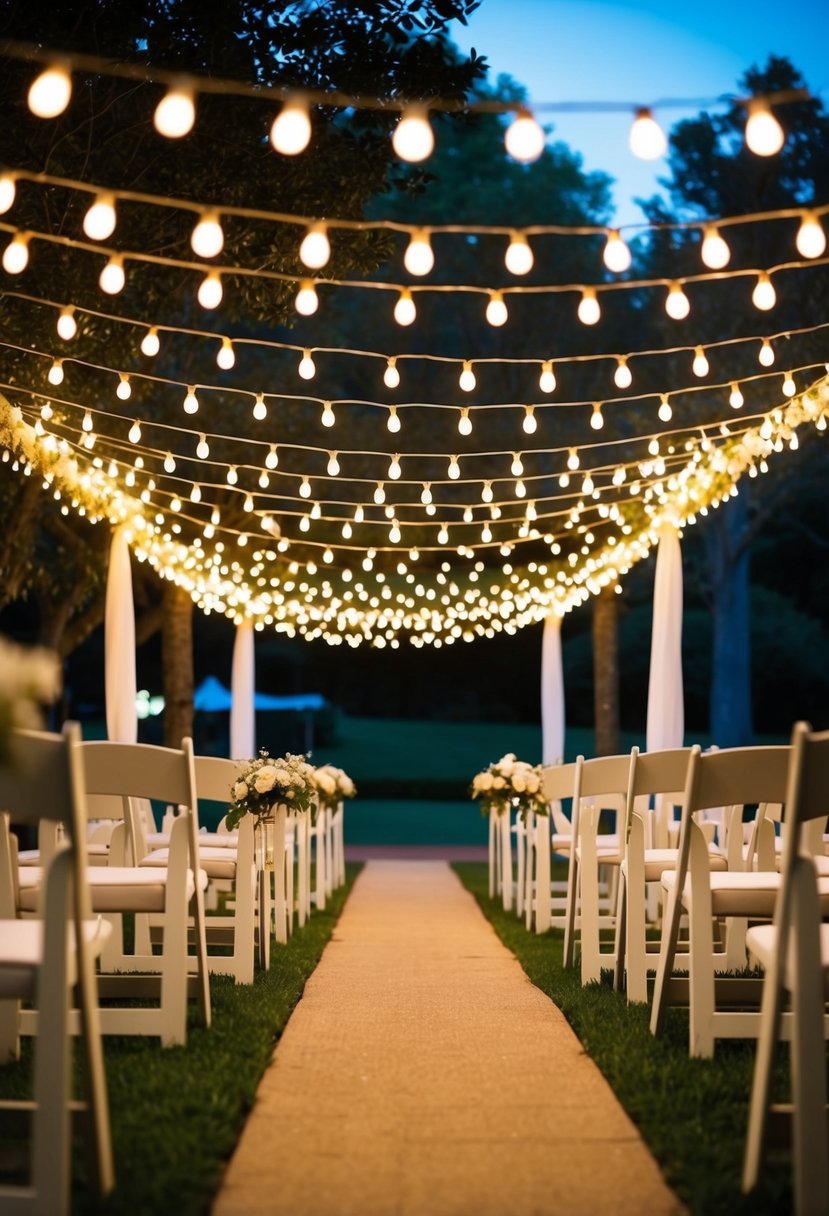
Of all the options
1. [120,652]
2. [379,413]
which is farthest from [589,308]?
[379,413]

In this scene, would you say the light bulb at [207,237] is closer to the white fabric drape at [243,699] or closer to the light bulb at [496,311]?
the light bulb at [496,311]

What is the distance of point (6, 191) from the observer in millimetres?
4547

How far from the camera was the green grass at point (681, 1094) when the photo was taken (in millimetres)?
2691

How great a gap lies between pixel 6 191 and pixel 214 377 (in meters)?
12.0

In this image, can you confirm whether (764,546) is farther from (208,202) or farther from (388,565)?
(208,202)

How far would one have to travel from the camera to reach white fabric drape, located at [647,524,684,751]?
8586mm

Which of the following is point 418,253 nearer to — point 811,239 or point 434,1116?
point 811,239

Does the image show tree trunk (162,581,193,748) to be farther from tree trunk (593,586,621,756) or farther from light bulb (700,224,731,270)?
light bulb (700,224,731,270)

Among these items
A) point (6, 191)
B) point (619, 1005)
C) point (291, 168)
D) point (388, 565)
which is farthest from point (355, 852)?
point (6, 191)

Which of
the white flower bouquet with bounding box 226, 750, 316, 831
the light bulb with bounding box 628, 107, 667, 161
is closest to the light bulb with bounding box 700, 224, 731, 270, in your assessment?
the light bulb with bounding box 628, 107, 667, 161

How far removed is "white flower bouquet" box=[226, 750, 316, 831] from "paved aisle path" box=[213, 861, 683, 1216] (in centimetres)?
81

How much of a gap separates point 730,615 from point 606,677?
6.52 m

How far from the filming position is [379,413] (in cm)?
2105

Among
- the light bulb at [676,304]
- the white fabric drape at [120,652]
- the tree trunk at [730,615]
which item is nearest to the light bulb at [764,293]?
→ the light bulb at [676,304]
